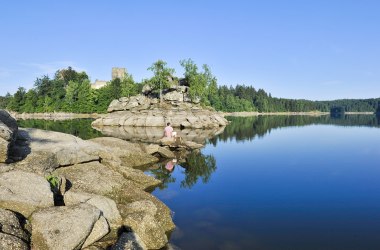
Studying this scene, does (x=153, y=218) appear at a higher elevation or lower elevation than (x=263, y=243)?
higher

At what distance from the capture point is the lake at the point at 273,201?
12277 mm

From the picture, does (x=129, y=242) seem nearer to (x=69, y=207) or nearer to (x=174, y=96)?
(x=69, y=207)

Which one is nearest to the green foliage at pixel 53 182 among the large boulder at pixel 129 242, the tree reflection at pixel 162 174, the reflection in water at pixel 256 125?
the large boulder at pixel 129 242

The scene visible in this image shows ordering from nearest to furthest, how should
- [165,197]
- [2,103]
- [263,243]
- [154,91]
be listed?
[263,243] → [165,197] → [154,91] → [2,103]

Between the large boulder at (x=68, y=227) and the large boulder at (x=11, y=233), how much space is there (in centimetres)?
34

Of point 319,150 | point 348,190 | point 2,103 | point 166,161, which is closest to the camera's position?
point 348,190

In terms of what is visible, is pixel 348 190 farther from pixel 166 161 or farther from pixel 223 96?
pixel 223 96

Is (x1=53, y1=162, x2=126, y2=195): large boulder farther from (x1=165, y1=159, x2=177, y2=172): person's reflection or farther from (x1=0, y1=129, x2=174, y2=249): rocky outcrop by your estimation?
(x1=165, y1=159, x2=177, y2=172): person's reflection

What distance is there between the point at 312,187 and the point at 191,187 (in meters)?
7.75

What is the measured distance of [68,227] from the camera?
990 centimetres

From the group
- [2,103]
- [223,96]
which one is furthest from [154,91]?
[2,103]

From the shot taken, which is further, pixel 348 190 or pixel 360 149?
pixel 360 149

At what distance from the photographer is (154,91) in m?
112

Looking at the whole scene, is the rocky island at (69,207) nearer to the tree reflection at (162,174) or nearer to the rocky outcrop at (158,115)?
the tree reflection at (162,174)
